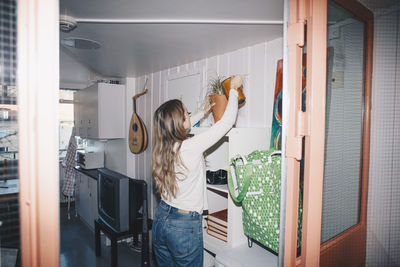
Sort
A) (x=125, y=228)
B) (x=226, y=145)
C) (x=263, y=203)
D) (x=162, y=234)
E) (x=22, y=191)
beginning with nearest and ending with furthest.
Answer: (x=22, y=191)
(x=263, y=203)
(x=162, y=234)
(x=226, y=145)
(x=125, y=228)

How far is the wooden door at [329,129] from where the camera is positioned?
31.7 inches

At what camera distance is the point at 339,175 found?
3.47 feet

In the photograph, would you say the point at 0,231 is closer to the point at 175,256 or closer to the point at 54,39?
the point at 54,39

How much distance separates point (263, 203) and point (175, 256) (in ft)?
2.28

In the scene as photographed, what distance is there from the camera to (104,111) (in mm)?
3428

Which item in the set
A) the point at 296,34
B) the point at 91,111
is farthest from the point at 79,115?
the point at 296,34

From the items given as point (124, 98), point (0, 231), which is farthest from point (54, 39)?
point (124, 98)

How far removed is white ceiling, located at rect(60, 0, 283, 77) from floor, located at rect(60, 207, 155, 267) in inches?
98.6

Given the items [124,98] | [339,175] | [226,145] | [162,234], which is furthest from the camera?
[124,98]

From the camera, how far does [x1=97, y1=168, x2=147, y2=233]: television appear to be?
2.55 metres

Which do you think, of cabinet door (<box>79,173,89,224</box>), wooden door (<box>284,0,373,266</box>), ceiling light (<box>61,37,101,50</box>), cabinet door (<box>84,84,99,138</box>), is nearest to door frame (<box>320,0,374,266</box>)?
wooden door (<box>284,0,373,266</box>)

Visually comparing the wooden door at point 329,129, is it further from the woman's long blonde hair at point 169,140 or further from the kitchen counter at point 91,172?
the kitchen counter at point 91,172

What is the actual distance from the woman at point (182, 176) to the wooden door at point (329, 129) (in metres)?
0.61

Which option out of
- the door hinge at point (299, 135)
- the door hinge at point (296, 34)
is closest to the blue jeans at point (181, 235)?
the door hinge at point (299, 135)
